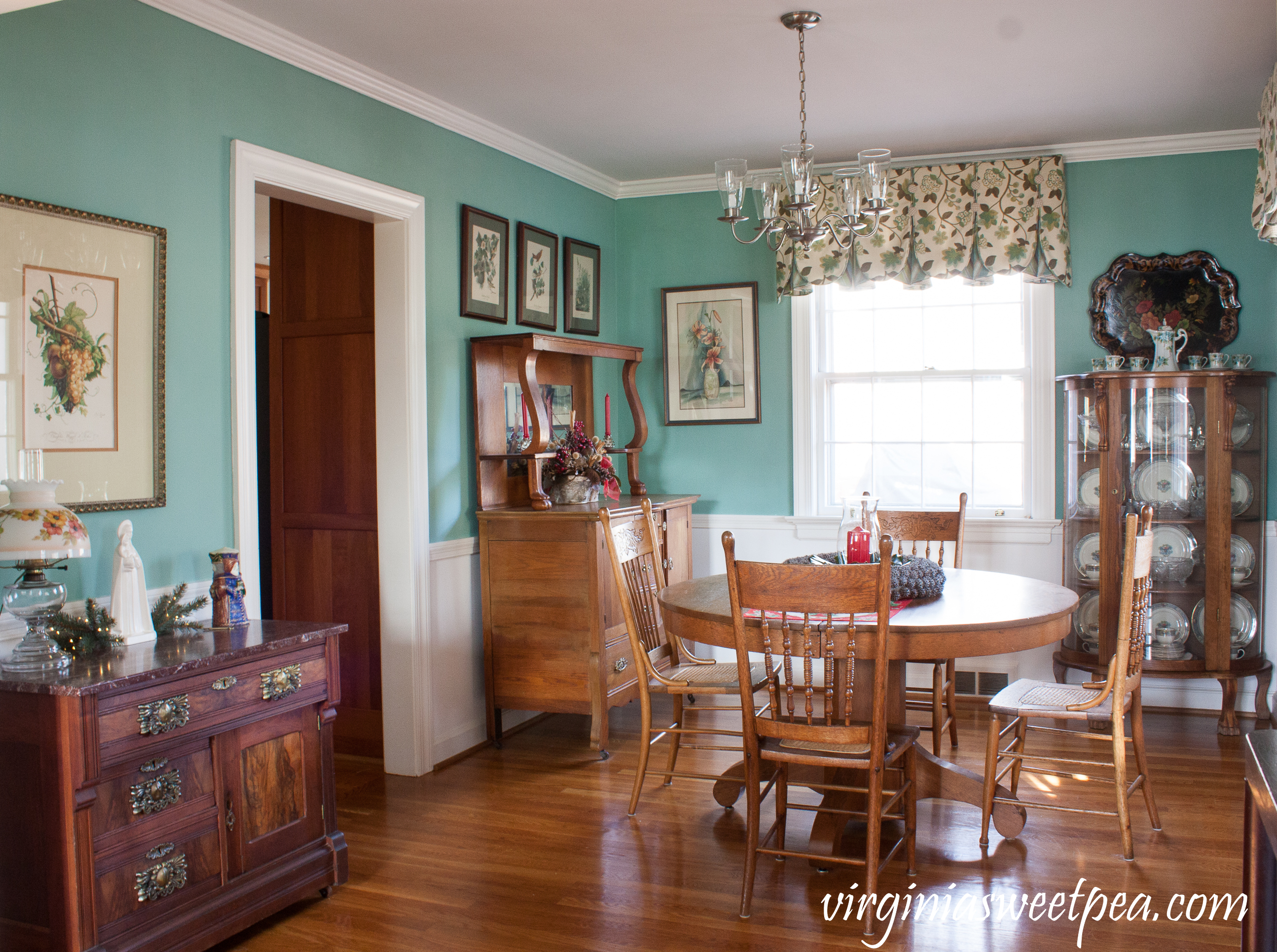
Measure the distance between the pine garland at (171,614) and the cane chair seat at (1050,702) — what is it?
90.3 inches

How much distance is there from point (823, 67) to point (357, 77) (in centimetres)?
168

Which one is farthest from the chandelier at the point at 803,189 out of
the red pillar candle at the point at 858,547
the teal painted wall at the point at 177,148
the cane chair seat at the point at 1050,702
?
the cane chair seat at the point at 1050,702

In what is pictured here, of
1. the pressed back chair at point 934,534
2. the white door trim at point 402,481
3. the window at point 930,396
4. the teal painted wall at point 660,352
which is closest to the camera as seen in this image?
the white door trim at point 402,481

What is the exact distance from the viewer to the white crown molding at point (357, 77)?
3.13m

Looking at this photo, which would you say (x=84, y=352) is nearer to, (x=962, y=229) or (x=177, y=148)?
(x=177, y=148)

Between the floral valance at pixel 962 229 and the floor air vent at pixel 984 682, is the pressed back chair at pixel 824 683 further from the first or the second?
the floral valance at pixel 962 229

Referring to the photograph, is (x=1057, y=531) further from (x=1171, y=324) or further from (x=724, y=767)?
(x=724, y=767)

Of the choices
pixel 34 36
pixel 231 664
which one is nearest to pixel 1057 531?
pixel 231 664

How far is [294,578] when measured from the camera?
4383mm

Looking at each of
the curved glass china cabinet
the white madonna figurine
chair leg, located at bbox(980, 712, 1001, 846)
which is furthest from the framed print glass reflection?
the curved glass china cabinet

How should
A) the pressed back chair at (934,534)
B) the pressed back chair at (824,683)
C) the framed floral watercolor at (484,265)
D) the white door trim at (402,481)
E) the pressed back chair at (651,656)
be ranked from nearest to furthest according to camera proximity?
the pressed back chair at (824,683) < the pressed back chair at (651,656) < the white door trim at (402,481) < the pressed back chair at (934,534) < the framed floral watercolor at (484,265)

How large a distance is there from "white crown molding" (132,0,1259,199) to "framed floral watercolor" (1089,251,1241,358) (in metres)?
0.50

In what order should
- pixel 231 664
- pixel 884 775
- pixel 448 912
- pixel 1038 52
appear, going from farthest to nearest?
1. pixel 1038 52
2. pixel 884 775
3. pixel 448 912
4. pixel 231 664

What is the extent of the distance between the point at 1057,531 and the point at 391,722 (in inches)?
124
